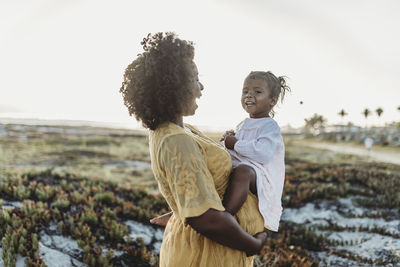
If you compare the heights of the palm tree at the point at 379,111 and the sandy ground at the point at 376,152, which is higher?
the palm tree at the point at 379,111

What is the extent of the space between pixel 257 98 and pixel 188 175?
130 centimetres

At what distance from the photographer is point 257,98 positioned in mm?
2553

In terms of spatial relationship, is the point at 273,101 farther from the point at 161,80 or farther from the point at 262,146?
the point at 161,80

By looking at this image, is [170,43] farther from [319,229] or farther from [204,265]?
[319,229]

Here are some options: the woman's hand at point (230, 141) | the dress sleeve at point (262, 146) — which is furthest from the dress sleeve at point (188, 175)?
the woman's hand at point (230, 141)

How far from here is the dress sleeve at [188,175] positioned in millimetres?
1487

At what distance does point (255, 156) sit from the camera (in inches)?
85.8

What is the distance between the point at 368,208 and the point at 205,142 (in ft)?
28.4

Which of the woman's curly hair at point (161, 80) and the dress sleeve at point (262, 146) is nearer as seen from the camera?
the woman's curly hair at point (161, 80)

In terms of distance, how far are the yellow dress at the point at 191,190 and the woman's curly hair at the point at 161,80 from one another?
9cm

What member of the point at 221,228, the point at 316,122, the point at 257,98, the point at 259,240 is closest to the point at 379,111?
the point at 316,122

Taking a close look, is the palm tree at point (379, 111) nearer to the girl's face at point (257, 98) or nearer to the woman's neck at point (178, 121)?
the girl's face at point (257, 98)

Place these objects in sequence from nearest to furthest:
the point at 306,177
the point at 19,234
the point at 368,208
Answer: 1. the point at 19,234
2. the point at 368,208
3. the point at 306,177

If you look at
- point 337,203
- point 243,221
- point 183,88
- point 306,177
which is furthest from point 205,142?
point 306,177
